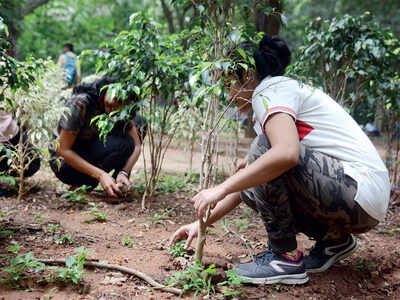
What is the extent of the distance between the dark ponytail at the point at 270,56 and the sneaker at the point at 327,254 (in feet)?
3.28

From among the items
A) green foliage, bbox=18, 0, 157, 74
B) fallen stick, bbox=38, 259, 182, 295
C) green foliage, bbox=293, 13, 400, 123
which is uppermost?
green foliage, bbox=18, 0, 157, 74

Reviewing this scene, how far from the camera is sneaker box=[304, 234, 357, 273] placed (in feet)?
6.80

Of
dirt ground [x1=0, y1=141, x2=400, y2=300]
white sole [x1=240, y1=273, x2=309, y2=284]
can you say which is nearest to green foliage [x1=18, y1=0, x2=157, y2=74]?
dirt ground [x1=0, y1=141, x2=400, y2=300]

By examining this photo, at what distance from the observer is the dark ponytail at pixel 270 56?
1.94 meters

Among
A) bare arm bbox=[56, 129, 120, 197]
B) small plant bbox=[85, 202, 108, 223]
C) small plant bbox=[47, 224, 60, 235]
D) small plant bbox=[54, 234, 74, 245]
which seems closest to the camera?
small plant bbox=[54, 234, 74, 245]

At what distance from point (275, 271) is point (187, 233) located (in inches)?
20.0

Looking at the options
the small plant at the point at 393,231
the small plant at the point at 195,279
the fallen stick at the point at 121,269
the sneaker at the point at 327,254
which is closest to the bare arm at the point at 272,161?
the small plant at the point at 195,279

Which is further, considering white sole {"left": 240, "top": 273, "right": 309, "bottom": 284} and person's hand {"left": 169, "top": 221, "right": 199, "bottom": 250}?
person's hand {"left": 169, "top": 221, "right": 199, "bottom": 250}

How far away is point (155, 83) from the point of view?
2871mm

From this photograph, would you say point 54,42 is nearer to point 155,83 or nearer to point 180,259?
point 155,83

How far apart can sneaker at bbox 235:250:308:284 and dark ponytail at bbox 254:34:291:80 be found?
3.09ft

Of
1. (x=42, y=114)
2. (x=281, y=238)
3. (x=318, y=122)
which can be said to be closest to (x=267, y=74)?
(x=318, y=122)

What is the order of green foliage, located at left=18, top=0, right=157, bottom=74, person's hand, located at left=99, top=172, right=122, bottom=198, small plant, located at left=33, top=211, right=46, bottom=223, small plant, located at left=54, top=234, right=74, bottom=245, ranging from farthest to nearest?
green foliage, located at left=18, top=0, right=157, bottom=74, person's hand, located at left=99, top=172, right=122, bottom=198, small plant, located at left=33, top=211, right=46, bottom=223, small plant, located at left=54, top=234, right=74, bottom=245

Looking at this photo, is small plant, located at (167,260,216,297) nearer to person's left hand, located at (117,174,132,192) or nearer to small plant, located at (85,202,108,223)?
small plant, located at (85,202,108,223)
